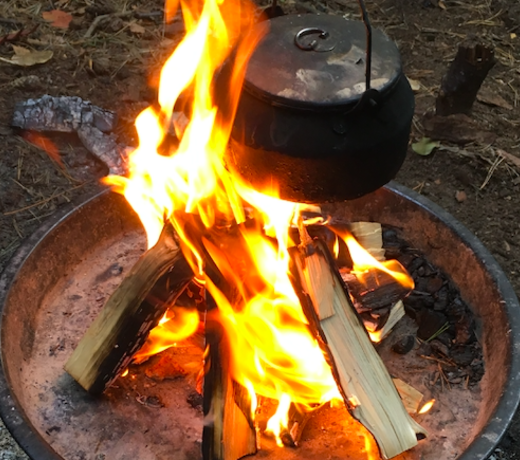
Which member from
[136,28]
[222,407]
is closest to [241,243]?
[222,407]

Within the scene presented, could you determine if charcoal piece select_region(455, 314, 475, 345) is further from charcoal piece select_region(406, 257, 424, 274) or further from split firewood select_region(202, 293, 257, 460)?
split firewood select_region(202, 293, 257, 460)

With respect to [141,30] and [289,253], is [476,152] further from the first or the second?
[141,30]

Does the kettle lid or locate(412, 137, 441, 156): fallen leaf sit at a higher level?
the kettle lid

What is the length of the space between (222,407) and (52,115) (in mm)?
2359

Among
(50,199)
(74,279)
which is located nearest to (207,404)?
(74,279)

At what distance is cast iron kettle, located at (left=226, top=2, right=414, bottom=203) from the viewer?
1.61 metres

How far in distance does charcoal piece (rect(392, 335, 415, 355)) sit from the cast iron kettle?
0.90 meters

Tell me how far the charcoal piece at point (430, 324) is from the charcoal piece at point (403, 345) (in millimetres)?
93

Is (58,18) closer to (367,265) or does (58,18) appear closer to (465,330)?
(367,265)

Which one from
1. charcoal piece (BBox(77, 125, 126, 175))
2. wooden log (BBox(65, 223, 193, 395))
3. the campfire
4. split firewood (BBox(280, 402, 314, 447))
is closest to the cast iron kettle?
the campfire

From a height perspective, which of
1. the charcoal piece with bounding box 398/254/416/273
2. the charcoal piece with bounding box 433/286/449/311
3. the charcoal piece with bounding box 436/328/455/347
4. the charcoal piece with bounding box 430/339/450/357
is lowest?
the charcoal piece with bounding box 430/339/450/357

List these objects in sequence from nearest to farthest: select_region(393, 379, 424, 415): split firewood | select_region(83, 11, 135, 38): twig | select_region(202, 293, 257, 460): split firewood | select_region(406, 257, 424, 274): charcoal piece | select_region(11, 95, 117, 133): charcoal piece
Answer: select_region(202, 293, 257, 460): split firewood
select_region(393, 379, 424, 415): split firewood
select_region(406, 257, 424, 274): charcoal piece
select_region(11, 95, 117, 133): charcoal piece
select_region(83, 11, 135, 38): twig

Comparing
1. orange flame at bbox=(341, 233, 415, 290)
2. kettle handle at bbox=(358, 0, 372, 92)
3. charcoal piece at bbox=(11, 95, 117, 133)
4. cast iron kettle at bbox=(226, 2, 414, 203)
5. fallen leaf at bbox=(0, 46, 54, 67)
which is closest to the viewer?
kettle handle at bbox=(358, 0, 372, 92)

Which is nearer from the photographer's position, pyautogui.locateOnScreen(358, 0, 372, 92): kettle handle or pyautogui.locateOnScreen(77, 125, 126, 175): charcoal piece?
pyautogui.locateOnScreen(358, 0, 372, 92): kettle handle
